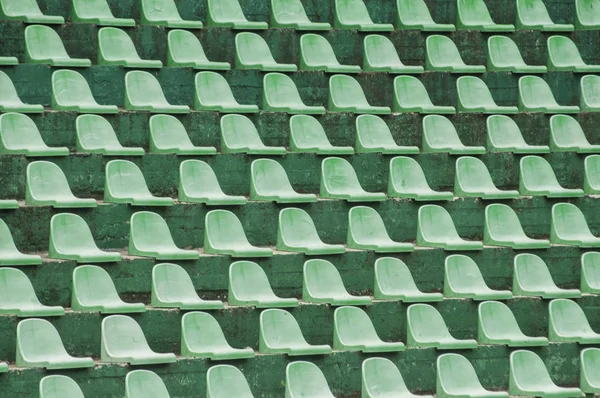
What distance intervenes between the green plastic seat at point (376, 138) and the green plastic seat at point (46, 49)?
1353mm

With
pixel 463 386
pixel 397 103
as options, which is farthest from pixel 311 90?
pixel 463 386

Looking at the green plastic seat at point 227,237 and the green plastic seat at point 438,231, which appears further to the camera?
the green plastic seat at point 438,231

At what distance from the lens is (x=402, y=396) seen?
5496 millimetres

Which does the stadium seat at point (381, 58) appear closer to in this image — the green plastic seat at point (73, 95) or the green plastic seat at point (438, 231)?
the green plastic seat at point (438, 231)

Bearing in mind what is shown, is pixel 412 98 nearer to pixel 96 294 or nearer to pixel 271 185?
pixel 271 185

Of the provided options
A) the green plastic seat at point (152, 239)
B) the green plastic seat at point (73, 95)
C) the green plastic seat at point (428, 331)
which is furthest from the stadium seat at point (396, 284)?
the green plastic seat at point (73, 95)

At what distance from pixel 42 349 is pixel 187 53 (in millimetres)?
2062

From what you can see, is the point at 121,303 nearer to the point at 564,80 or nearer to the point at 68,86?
the point at 68,86

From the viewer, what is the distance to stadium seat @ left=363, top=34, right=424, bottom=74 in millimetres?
7023

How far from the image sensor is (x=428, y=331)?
584 centimetres

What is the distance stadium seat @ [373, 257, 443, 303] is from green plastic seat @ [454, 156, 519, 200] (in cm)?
68

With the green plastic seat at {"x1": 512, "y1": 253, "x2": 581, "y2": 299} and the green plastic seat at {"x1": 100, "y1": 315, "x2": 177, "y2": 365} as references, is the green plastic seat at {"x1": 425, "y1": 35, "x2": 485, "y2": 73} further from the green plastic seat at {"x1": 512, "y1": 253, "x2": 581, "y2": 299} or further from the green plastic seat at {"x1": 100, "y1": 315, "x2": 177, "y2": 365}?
the green plastic seat at {"x1": 100, "y1": 315, "x2": 177, "y2": 365}

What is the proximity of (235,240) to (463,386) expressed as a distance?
1171 millimetres

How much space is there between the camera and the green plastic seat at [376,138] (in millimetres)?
6578
